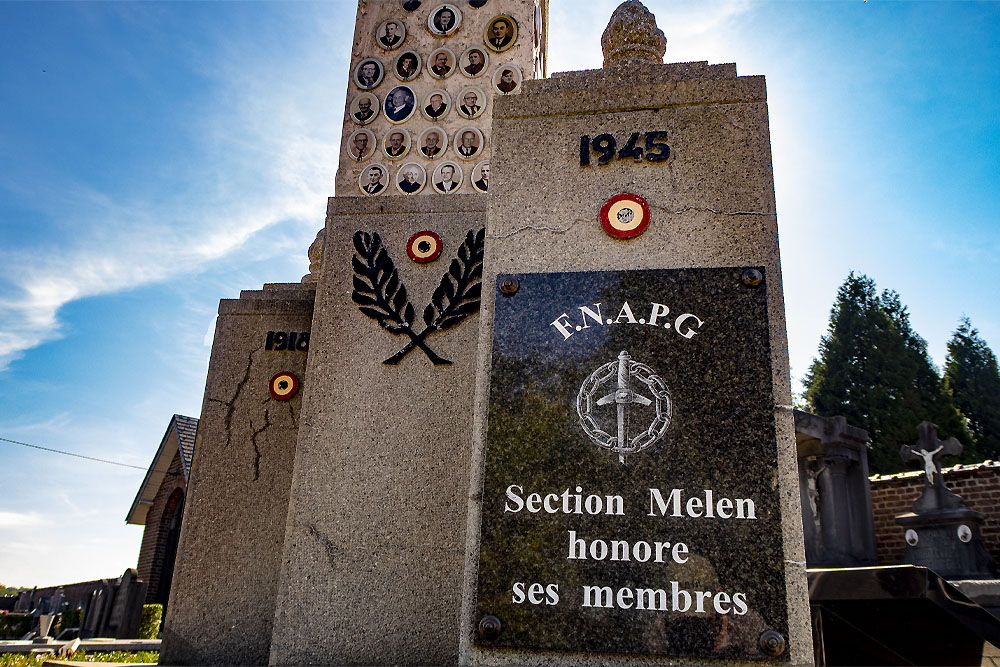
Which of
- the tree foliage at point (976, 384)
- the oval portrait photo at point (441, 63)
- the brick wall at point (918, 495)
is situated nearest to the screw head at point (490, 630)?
the oval portrait photo at point (441, 63)

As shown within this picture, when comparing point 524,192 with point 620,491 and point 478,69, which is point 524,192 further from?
point 478,69

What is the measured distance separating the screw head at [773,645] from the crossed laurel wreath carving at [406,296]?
6.18 feet

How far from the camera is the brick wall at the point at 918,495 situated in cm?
942

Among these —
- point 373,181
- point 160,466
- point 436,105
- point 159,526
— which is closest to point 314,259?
point 373,181

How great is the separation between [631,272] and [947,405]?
86.6 feet

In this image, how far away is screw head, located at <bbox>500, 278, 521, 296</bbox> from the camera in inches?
97.3

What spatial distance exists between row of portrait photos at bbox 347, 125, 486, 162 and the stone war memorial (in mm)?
1726

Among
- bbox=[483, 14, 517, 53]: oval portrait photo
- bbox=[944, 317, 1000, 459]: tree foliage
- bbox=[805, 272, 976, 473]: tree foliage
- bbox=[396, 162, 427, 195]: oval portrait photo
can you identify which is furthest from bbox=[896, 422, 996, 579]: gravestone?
bbox=[944, 317, 1000, 459]: tree foliage

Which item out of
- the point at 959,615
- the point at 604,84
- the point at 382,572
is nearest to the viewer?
the point at 959,615

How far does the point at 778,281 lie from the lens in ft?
7.75

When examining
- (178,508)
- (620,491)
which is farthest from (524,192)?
(178,508)

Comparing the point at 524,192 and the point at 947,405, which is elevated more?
the point at 947,405

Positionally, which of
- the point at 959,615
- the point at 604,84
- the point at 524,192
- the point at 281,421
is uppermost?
the point at 604,84

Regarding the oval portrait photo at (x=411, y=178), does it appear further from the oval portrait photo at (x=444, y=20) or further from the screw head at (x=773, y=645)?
the screw head at (x=773, y=645)
